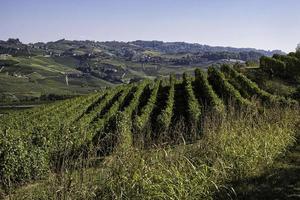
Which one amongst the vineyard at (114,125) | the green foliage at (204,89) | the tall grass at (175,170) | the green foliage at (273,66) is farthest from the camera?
the green foliage at (273,66)

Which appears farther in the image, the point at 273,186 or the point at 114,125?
the point at 114,125

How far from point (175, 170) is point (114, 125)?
66.1ft

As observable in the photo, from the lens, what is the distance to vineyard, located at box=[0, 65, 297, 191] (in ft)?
31.1

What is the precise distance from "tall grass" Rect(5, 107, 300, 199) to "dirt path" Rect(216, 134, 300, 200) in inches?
9.9

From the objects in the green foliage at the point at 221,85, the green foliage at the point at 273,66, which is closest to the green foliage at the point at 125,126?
the green foliage at the point at 221,85

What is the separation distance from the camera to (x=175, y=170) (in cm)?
832

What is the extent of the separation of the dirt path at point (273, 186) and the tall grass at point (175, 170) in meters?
0.25

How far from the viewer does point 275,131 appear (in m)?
13.1

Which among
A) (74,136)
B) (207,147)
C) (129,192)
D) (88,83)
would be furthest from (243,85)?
(88,83)

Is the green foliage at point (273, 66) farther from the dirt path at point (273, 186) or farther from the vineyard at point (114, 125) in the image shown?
the dirt path at point (273, 186)

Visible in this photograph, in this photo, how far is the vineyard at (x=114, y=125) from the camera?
9488 mm

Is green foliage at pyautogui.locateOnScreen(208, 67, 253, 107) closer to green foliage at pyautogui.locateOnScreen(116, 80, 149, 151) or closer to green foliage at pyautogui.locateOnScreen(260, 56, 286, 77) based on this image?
green foliage at pyautogui.locateOnScreen(260, 56, 286, 77)

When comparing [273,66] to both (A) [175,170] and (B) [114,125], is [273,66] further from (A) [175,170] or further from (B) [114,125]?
(A) [175,170]

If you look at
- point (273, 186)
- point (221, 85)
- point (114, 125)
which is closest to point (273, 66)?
point (221, 85)
